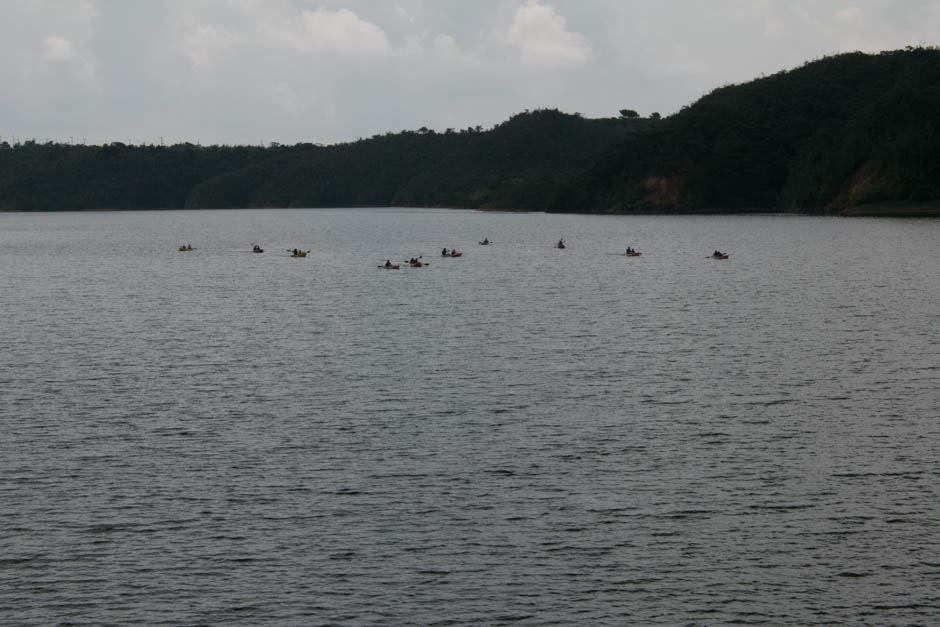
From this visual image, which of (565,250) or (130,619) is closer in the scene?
(130,619)

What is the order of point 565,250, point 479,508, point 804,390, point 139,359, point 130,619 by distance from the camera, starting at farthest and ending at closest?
point 565,250 → point 139,359 → point 804,390 → point 479,508 → point 130,619

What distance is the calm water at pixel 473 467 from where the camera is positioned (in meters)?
29.2

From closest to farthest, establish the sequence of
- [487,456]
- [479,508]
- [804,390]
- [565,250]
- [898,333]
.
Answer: [479,508] < [487,456] < [804,390] < [898,333] < [565,250]

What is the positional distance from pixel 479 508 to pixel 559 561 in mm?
4980

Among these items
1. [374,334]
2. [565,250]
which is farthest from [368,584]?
[565,250]

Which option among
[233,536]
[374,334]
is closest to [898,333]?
[374,334]

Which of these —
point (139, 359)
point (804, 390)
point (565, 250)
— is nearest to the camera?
point (804, 390)

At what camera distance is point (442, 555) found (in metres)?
31.7

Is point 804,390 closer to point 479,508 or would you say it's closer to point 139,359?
point 479,508

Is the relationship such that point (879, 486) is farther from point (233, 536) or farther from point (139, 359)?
point (139, 359)

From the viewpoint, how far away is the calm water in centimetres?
2917

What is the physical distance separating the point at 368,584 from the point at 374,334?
45.6 m

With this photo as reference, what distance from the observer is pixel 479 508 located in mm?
35688

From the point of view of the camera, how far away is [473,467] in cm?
4012
